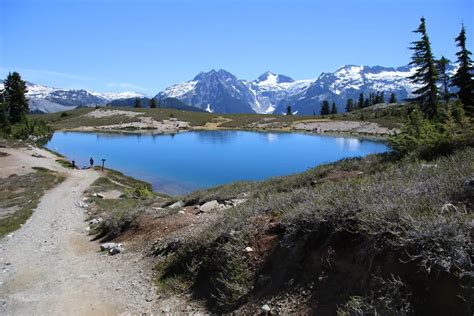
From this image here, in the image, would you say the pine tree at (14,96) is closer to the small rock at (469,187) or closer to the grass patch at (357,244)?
the grass patch at (357,244)

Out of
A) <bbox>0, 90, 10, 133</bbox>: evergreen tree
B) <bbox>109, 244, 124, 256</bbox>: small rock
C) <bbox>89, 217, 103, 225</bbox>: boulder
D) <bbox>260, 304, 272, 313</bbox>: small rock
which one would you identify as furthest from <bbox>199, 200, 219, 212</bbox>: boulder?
<bbox>0, 90, 10, 133</bbox>: evergreen tree

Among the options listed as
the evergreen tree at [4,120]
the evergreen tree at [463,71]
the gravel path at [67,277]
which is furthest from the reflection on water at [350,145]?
the evergreen tree at [4,120]

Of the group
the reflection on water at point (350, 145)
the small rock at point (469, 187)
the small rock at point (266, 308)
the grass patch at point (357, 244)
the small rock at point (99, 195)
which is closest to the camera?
the grass patch at point (357, 244)

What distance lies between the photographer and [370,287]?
5.23 m

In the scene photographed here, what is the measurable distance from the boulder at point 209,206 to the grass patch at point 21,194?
993cm

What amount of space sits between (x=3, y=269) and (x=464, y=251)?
13.1 metres

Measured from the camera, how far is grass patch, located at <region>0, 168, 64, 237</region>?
2089 cm

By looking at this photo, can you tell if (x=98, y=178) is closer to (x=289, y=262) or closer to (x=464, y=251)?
(x=289, y=262)

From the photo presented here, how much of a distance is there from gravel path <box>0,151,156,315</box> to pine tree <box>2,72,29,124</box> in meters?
78.1

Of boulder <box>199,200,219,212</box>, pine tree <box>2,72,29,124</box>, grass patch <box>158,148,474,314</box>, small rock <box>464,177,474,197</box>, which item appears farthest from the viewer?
pine tree <box>2,72,29,124</box>

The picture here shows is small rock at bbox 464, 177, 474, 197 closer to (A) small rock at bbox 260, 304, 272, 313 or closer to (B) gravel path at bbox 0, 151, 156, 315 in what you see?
(A) small rock at bbox 260, 304, 272, 313

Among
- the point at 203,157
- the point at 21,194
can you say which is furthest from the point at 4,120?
the point at 21,194

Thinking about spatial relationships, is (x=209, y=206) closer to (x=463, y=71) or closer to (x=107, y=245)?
(x=107, y=245)

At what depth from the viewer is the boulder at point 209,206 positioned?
14.5 m
